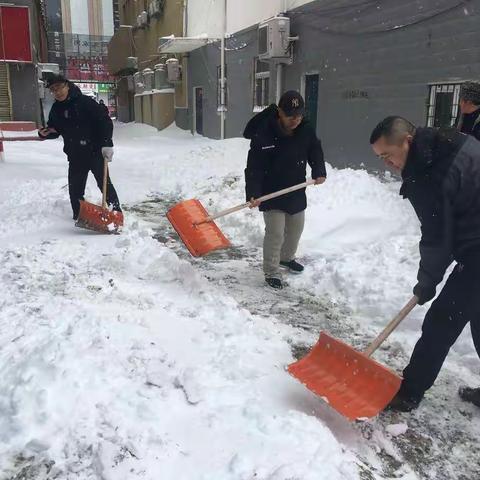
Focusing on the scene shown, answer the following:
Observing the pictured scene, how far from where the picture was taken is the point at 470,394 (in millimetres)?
2971

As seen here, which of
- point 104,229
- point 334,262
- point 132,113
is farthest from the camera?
point 132,113

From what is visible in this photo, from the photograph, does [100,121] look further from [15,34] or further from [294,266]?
[15,34]

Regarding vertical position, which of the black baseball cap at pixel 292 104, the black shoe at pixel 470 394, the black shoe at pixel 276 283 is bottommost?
the black shoe at pixel 470 394

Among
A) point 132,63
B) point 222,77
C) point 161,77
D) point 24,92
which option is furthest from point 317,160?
point 132,63

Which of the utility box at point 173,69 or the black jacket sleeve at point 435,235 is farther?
the utility box at point 173,69

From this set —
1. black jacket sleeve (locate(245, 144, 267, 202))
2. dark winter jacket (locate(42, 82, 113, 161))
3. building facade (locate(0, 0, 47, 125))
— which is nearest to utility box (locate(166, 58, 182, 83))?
building facade (locate(0, 0, 47, 125))

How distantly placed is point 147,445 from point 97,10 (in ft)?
182

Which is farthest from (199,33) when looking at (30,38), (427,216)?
(427,216)

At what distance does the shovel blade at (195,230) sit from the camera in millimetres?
4557

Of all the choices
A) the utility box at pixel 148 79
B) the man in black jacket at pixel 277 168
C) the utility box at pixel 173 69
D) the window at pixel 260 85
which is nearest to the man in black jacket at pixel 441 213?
the man in black jacket at pixel 277 168

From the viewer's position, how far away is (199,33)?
17.1 meters

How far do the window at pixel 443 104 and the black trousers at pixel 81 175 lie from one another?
4457mm

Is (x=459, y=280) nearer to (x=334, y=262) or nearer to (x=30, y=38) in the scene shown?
(x=334, y=262)

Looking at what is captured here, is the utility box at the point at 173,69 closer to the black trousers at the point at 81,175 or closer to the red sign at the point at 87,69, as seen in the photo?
the black trousers at the point at 81,175
